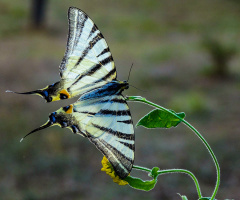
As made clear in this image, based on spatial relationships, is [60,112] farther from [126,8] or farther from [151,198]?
[126,8]

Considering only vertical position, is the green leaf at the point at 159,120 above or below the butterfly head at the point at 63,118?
above

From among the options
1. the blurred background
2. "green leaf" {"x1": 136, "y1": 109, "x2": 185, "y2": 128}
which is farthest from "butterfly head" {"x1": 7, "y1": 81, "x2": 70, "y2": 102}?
the blurred background

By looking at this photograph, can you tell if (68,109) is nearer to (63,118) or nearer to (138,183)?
(63,118)

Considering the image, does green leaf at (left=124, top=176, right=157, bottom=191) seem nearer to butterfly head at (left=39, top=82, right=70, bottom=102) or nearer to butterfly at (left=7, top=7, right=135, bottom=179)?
butterfly at (left=7, top=7, right=135, bottom=179)

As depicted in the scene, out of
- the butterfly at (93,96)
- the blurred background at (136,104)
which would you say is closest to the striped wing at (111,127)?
the butterfly at (93,96)

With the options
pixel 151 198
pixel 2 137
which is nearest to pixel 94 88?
pixel 151 198

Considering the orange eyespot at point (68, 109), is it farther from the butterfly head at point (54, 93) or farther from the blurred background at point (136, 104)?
the blurred background at point (136, 104)

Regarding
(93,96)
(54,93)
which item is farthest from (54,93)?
(93,96)
